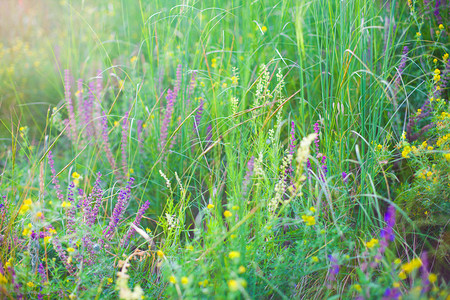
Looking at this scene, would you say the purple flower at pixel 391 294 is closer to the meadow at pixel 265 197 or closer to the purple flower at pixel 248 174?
the meadow at pixel 265 197

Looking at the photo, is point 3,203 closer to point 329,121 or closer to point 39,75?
point 329,121

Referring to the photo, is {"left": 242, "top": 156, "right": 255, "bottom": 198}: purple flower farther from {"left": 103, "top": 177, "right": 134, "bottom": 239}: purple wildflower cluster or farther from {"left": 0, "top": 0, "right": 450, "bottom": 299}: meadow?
{"left": 103, "top": 177, "right": 134, "bottom": 239}: purple wildflower cluster

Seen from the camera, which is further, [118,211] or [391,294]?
[118,211]

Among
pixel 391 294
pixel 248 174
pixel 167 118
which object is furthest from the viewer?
pixel 167 118

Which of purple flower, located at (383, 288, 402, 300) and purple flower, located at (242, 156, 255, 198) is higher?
purple flower, located at (242, 156, 255, 198)

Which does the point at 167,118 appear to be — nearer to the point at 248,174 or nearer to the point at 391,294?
the point at 248,174

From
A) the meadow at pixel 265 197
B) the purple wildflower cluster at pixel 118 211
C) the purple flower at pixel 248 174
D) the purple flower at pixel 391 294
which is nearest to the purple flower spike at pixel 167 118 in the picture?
the meadow at pixel 265 197

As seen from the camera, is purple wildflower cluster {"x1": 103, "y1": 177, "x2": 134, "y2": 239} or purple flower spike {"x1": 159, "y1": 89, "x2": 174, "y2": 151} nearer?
purple wildflower cluster {"x1": 103, "y1": 177, "x2": 134, "y2": 239}

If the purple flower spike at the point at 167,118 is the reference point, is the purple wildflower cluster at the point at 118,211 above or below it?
below

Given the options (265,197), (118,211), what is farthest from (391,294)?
(118,211)

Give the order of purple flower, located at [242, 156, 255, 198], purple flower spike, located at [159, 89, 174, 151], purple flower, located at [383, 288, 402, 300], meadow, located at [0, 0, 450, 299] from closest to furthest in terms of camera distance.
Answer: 1. purple flower, located at [383, 288, 402, 300]
2. meadow, located at [0, 0, 450, 299]
3. purple flower, located at [242, 156, 255, 198]
4. purple flower spike, located at [159, 89, 174, 151]

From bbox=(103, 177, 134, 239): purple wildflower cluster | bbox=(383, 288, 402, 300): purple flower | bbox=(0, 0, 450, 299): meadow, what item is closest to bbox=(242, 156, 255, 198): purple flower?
bbox=(0, 0, 450, 299): meadow

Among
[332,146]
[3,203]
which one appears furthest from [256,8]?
[3,203]

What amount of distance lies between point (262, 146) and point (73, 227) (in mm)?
850
